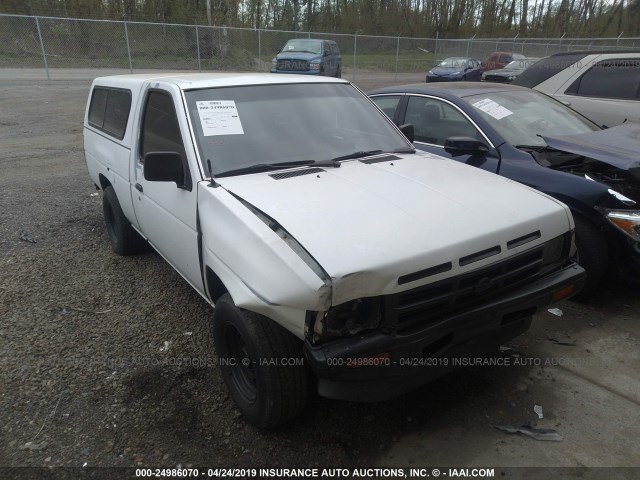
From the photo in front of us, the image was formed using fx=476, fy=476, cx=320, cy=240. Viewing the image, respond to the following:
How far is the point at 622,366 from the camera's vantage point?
9.89 ft

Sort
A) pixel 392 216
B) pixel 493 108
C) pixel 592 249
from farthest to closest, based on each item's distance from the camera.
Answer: pixel 493 108 → pixel 592 249 → pixel 392 216

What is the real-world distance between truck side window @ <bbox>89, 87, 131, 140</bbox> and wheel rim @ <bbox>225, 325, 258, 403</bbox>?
7.38 feet

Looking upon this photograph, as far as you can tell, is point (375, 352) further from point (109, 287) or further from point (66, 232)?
point (66, 232)

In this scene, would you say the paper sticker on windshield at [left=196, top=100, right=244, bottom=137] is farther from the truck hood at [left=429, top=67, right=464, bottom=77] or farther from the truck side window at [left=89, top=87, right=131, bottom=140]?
the truck hood at [left=429, top=67, right=464, bottom=77]

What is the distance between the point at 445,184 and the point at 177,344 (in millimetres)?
2080

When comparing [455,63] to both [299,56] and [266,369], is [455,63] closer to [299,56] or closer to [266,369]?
[299,56]

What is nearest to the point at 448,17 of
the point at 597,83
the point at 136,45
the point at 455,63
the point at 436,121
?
the point at 455,63

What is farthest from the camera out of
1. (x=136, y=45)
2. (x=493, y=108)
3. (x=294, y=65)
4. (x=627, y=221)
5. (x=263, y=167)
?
(x=136, y=45)

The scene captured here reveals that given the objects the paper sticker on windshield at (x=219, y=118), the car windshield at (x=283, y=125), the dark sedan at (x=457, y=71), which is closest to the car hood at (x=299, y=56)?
the dark sedan at (x=457, y=71)

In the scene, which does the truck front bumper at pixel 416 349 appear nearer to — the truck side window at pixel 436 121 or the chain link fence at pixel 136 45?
the truck side window at pixel 436 121

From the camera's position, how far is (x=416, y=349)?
2.10 m

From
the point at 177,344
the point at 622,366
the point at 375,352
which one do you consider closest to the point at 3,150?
the point at 177,344

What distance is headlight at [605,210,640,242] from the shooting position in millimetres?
3244

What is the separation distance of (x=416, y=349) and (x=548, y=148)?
2676 millimetres
